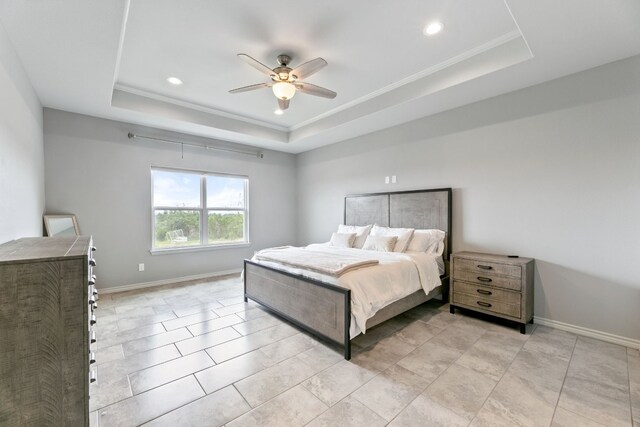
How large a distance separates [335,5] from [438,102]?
1932mm

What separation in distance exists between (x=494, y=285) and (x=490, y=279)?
7 centimetres

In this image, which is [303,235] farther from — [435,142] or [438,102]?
[438,102]

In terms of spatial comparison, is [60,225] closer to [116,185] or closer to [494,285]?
[116,185]

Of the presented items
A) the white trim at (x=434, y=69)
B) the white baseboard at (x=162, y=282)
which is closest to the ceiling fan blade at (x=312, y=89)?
the white trim at (x=434, y=69)

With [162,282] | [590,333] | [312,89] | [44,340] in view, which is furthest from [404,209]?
[162,282]

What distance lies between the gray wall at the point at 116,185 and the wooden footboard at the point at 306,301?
2.06 metres

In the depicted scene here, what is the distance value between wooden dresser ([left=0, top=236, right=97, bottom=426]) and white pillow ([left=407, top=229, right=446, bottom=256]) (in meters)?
3.49

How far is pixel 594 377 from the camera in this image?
2.05 meters

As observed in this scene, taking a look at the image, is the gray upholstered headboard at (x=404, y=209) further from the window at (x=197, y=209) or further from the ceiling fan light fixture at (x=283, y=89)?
the ceiling fan light fixture at (x=283, y=89)

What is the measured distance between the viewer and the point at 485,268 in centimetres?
303

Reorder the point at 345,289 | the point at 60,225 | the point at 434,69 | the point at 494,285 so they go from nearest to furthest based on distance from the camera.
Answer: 1. the point at 345,289
2. the point at 494,285
3. the point at 434,69
4. the point at 60,225

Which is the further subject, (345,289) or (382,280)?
(382,280)

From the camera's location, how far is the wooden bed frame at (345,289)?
2439 mm

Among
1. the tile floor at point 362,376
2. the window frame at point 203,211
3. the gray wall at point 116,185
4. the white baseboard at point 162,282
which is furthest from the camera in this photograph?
the window frame at point 203,211
